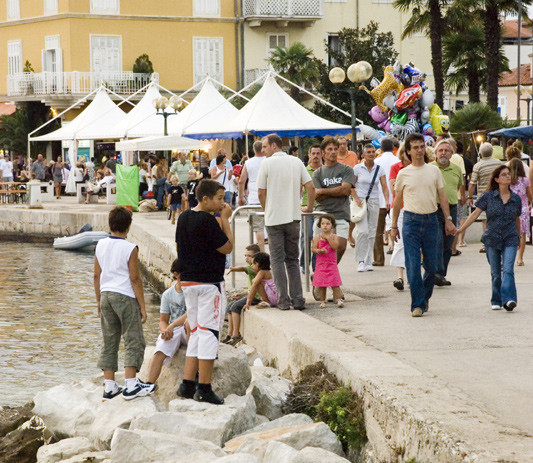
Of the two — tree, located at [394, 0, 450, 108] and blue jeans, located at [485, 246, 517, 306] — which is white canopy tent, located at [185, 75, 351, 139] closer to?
tree, located at [394, 0, 450, 108]

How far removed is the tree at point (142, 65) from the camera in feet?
164

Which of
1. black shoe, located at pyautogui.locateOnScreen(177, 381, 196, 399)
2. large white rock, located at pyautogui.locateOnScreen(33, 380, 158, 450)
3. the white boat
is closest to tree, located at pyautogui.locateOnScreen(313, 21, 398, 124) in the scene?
the white boat

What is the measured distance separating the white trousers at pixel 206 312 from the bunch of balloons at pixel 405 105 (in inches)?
638

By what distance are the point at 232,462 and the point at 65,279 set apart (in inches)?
Answer: 623

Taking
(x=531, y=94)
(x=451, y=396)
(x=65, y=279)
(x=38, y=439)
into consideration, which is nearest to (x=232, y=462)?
(x=451, y=396)

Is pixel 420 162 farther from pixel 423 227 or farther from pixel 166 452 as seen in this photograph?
pixel 166 452

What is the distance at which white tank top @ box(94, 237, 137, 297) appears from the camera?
28.3 ft

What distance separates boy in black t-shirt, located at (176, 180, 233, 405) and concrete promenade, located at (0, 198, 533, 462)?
1.11 m

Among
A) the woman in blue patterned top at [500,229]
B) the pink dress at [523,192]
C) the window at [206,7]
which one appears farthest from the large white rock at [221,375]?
the window at [206,7]

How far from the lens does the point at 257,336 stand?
36.3ft

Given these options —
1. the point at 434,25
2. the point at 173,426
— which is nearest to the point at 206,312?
the point at 173,426

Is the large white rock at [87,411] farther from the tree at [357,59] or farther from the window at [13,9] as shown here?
the window at [13,9]

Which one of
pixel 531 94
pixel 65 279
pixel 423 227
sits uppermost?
pixel 531 94

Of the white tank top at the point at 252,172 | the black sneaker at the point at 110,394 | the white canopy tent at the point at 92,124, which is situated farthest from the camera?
the white canopy tent at the point at 92,124
